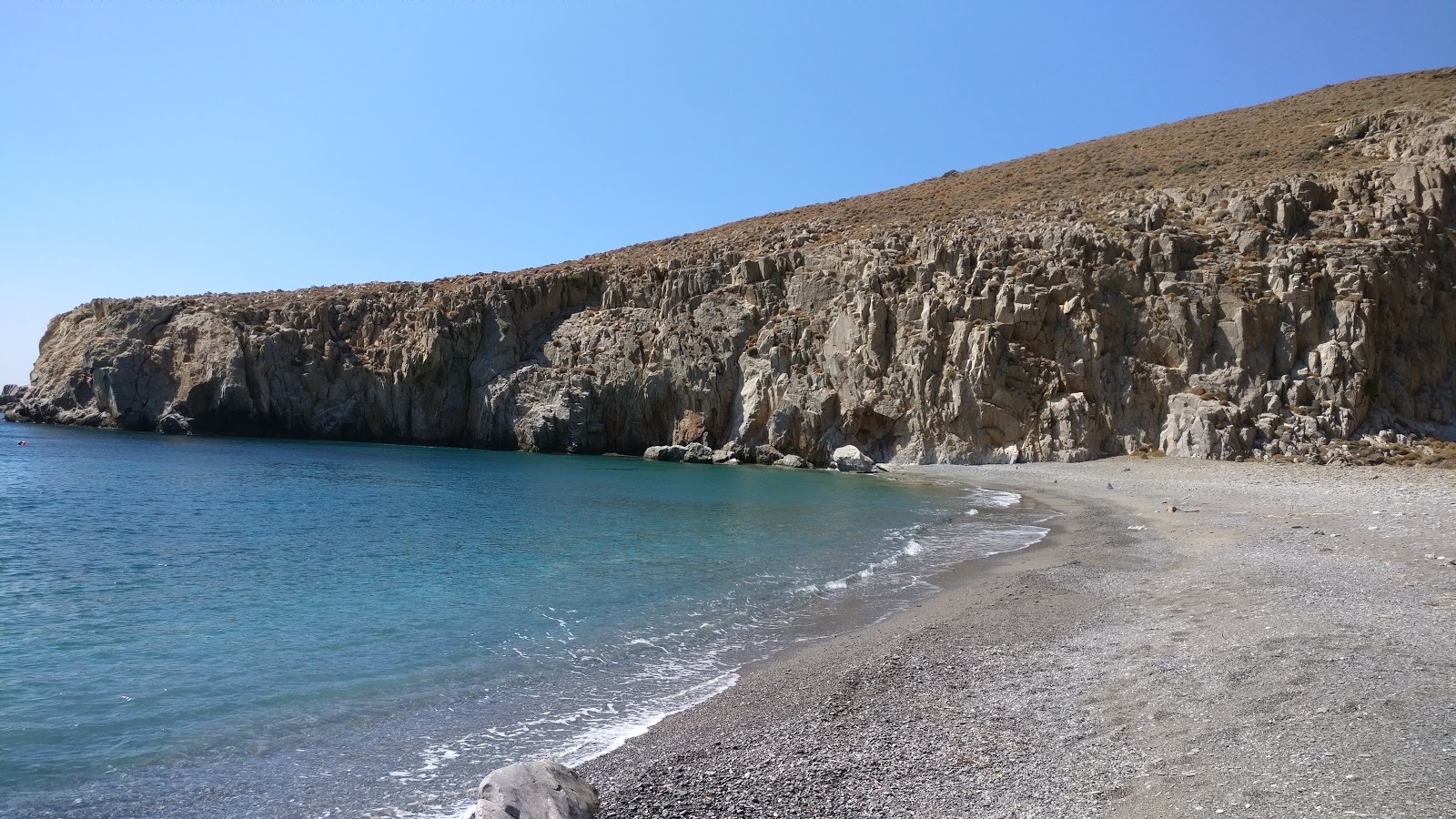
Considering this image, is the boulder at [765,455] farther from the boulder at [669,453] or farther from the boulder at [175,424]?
the boulder at [175,424]

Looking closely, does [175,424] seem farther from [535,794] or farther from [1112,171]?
[1112,171]

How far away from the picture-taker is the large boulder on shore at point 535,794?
5332 mm

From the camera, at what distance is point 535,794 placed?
5531 millimetres

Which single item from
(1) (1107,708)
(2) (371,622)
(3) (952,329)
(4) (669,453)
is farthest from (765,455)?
(1) (1107,708)

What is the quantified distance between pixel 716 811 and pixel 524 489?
2841cm

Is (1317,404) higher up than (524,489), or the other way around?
(1317,404)

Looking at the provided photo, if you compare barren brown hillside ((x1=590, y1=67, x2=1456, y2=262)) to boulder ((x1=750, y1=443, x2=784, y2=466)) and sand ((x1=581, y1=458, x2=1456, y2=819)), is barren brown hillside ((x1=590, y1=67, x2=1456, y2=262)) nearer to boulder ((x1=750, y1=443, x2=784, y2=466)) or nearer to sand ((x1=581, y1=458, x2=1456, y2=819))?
boulder ((x1=750, y1=443, x2=784, y2=466))

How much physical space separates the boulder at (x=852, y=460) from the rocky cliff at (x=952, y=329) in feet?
7.91

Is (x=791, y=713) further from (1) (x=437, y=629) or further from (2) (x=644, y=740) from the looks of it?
(1) (x=437, y=629)

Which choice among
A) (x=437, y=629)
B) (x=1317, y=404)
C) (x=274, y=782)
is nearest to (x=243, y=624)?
(x=437, y=629)

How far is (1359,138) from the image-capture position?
169 ft

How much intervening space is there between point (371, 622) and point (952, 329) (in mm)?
40290

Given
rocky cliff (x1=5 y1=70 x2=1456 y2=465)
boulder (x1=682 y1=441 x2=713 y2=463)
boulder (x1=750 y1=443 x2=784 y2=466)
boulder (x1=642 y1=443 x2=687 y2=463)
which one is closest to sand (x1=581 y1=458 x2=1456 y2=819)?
rocky cliff (x1=5 y1=70 x2=1456 y2=465)

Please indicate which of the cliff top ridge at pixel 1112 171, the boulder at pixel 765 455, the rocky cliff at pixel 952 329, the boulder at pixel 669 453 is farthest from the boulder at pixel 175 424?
the boulder at pixel 765 455
